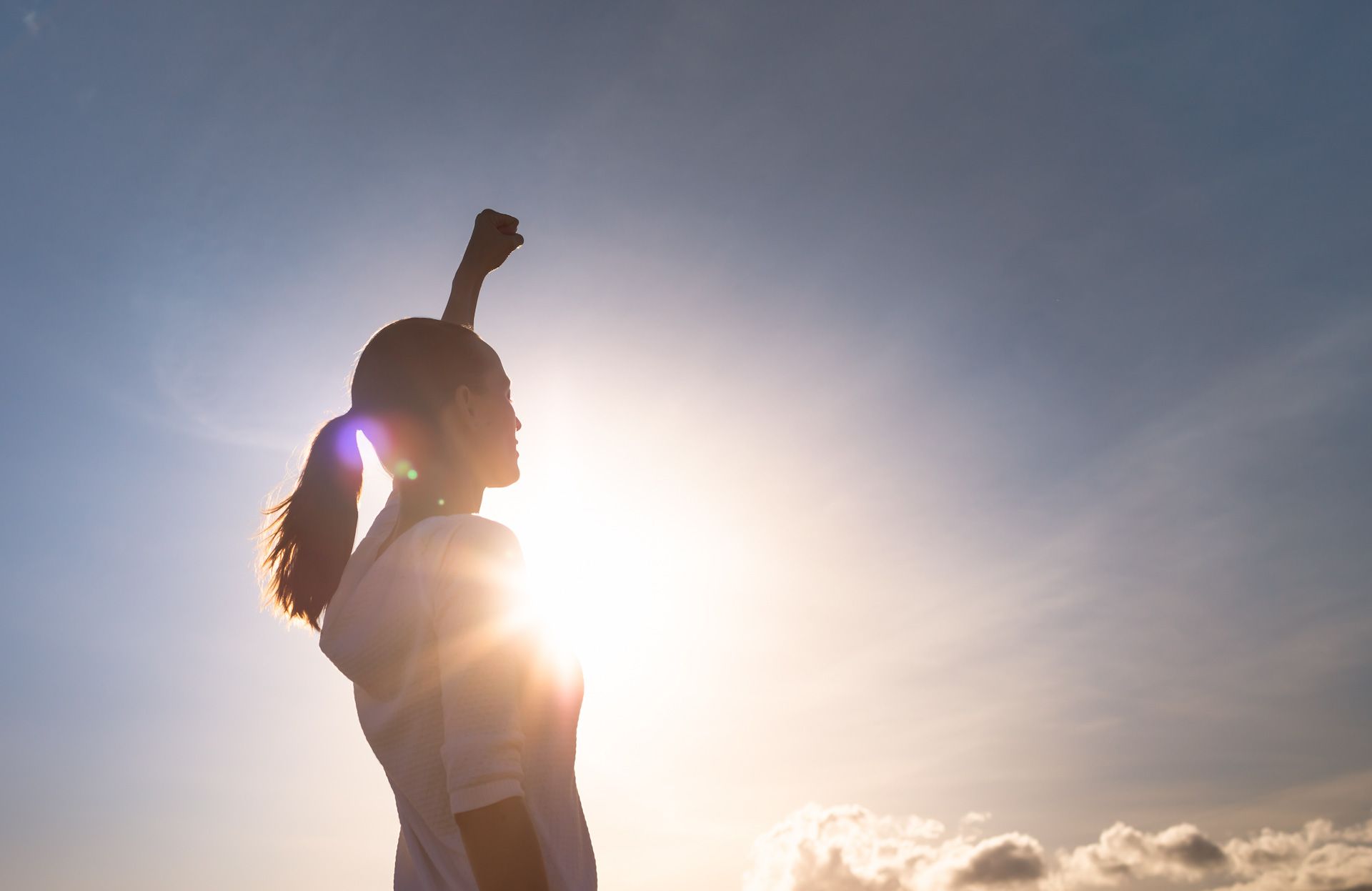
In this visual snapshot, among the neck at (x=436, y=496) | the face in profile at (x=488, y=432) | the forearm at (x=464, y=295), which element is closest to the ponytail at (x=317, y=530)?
the neck at (x=436, y=496)

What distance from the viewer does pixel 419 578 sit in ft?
9.81

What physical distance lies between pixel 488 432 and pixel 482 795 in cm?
158

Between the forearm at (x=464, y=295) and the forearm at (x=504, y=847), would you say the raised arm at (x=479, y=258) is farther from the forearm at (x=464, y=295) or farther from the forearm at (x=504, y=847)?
the forearm at (x=504, y=847)

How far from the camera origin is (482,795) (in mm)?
2564

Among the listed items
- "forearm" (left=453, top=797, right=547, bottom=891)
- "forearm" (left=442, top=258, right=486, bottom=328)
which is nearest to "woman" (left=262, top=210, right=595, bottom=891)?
"forearm" (left=453, top=797, right=547, bottom=891)

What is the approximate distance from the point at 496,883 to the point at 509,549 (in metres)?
1.07

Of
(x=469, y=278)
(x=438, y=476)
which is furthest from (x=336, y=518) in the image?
(x=469, y=278)

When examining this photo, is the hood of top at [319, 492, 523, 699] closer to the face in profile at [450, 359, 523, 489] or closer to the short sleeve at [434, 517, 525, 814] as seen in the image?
the short sleeve at [434, 517, 525, 814]

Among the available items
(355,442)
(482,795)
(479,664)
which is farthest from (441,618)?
(355,442)

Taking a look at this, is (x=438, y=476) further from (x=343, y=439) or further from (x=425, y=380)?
(x=343, y=439)

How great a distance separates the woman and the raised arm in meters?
1.21

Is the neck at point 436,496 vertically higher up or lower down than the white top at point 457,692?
higher up

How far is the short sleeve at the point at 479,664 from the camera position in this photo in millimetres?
2602

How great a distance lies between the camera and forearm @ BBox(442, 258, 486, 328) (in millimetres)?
5035
